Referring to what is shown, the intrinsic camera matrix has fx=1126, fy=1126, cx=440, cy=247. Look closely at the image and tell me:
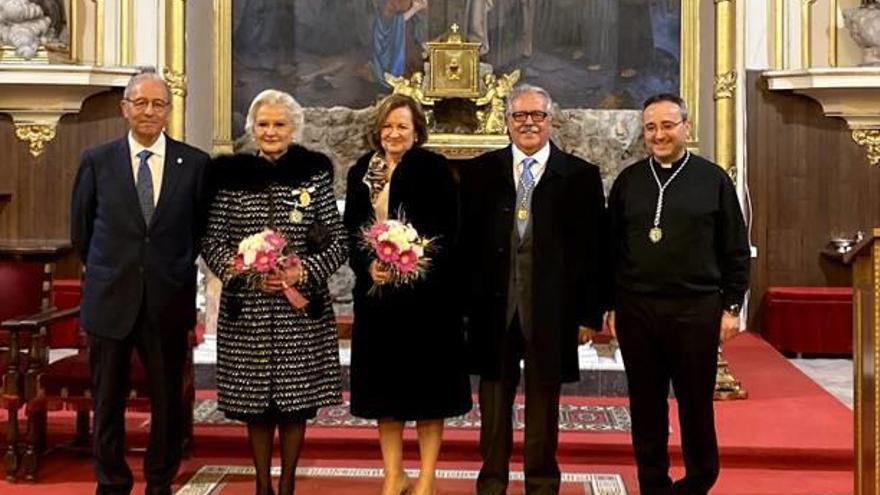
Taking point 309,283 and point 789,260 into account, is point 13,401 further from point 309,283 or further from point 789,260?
point 789,260

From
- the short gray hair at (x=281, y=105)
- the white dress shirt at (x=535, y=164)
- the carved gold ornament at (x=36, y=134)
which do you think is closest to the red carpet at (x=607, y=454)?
the white dress shirt at (x=535, y=164)

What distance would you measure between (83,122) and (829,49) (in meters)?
5.91

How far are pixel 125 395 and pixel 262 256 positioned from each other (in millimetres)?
858

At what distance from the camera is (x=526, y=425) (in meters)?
4.10

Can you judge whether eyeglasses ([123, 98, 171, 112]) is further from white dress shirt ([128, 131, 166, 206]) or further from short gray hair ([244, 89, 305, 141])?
short gray hair ([244, 89, 305, 141])

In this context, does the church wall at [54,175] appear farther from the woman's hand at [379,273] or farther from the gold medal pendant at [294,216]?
the woman's hand at [379,273]

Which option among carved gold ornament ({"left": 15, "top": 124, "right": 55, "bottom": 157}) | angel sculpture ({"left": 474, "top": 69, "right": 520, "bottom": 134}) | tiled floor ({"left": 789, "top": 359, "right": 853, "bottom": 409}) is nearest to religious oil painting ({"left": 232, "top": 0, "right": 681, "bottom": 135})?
angel sculpture ({"left": 474, "top": 69, "right": 520, "bottom": 134})

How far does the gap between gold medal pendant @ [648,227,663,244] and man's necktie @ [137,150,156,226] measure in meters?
1.80

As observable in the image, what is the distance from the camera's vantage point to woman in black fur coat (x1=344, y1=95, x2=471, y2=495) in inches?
157

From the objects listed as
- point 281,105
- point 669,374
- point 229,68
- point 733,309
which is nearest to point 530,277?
point 669,374

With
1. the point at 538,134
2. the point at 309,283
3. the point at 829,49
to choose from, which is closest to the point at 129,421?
the point at 309,283

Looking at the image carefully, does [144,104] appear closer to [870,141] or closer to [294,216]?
[294,216]

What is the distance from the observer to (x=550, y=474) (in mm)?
4105

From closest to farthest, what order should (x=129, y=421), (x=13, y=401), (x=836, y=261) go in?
1. (x=13, y=401)
2. (x=129, y=421)
3. (x=836, y=261)
